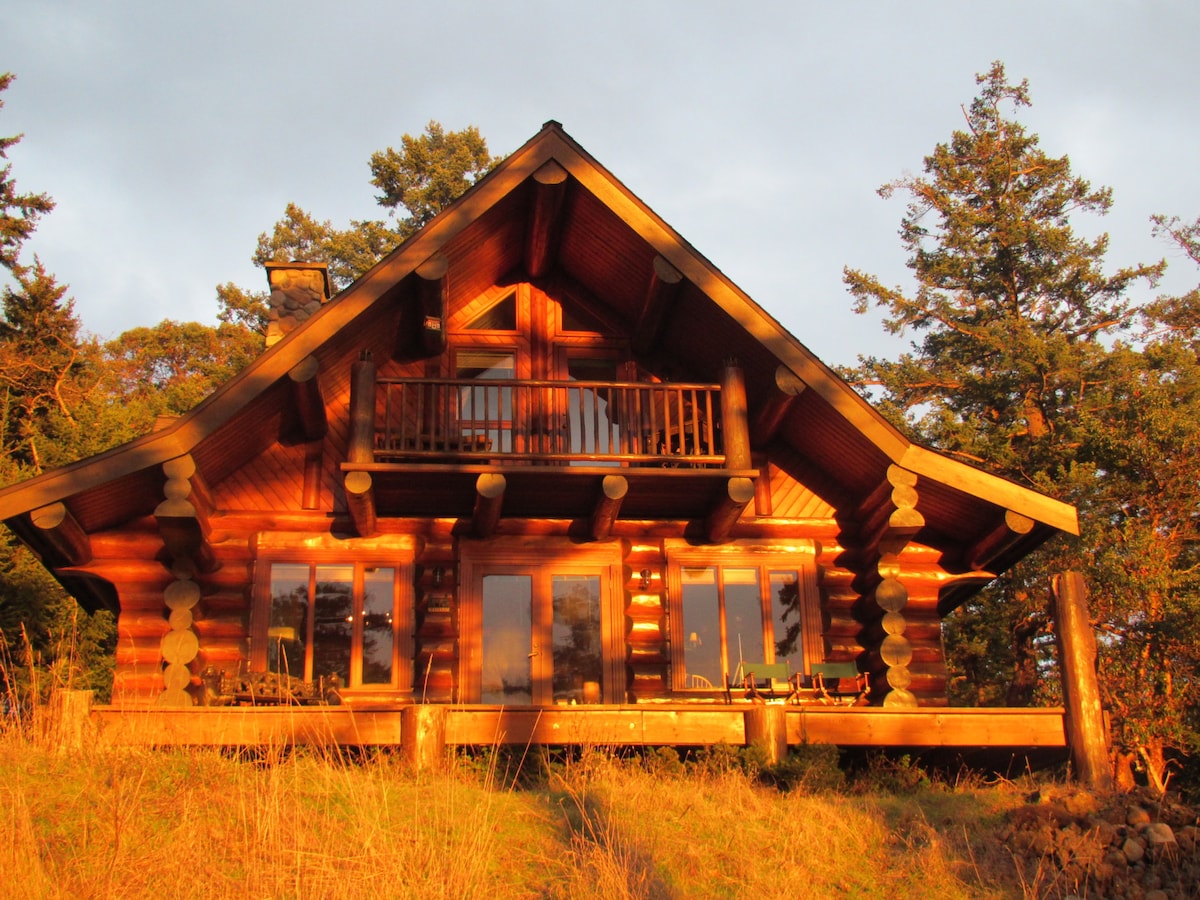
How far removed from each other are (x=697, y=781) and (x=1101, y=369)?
2005 centimetres

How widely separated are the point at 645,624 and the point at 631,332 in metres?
4.14

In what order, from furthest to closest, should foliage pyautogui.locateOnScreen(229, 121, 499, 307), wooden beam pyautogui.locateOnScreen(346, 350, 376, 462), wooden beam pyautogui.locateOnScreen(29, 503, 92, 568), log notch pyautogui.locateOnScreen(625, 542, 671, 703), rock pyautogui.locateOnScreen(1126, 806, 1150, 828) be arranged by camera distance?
foliage pyautogui.locateOnScreen(229, 121, 499, 307), log notch pyautogui.locateOnScreen(625, 542, 671, 703), wooden beam pyautogui.locateOnScreen(346, 350, 376, 462), wooden beam pyautogui.locateOnScreen(29, 503, 92, 568), rock pyautogui.locateOnScreen(1126, 806, 1150, 828)

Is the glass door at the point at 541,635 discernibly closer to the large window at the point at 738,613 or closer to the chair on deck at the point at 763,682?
the large window at the point at 738,613

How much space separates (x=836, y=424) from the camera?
15.1m

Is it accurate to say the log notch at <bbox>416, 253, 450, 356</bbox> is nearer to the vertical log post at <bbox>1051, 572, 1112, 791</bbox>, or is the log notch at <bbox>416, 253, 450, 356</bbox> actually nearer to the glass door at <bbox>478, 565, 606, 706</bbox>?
the glass door at <bbox>478, 565, 606, 706</bbox>

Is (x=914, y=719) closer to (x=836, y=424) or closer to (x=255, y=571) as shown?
(x=836, y=424)

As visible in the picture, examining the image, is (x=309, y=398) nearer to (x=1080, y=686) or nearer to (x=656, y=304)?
(x=656, y=304)

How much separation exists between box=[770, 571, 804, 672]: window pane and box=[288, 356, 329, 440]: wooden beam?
6101 millimetres

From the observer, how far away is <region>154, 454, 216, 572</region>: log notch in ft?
43.9

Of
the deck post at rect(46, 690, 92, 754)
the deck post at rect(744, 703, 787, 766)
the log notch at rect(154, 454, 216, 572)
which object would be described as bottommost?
the deck post at rect(744, 703, 787, 766)

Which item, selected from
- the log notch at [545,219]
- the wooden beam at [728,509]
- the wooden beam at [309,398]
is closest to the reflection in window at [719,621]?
the wooden beam at [728,509]

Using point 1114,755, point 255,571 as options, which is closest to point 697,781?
point 255,571

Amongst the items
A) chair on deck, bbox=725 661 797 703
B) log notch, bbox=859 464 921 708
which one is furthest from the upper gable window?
chair on deck, bbox=725 661 797 703

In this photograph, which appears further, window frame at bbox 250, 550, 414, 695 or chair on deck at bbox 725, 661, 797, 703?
window frame at bbox 250, 550, 414, 695
